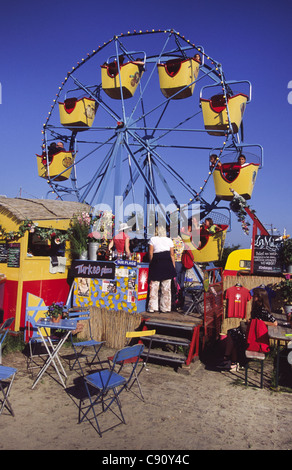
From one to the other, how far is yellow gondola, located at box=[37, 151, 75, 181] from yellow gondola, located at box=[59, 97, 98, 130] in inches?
45.3

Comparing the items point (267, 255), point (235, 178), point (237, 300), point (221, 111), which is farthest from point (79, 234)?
point (221, 111)

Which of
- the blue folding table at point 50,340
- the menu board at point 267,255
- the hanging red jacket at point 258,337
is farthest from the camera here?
the menu board at point 267,255

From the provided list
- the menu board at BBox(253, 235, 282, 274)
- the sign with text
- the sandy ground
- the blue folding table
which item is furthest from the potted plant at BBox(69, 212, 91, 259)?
the menu board at BBox(253, 235, 282, 274)

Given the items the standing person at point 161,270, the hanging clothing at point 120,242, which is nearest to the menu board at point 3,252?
the hanging clothing at point 120,242

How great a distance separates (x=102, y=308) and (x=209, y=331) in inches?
84.1

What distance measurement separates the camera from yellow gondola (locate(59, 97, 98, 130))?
12820 mm

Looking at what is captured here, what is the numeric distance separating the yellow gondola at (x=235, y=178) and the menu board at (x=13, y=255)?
5917mm

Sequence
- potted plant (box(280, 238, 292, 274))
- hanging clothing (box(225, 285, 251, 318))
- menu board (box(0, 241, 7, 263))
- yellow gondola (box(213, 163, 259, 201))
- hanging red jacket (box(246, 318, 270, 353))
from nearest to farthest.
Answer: hanging red jacket (box(246, 318, 270, 353)), hanging clothing (box(225, 285, 251, 318)), potted plant (box(280, 238, 292, 274)), menu board (box(0, 241, 7, 263)), yellow gondola (box(213, 163, 259, 201))

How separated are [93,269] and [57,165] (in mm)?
7304

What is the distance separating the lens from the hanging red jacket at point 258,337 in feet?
17.1

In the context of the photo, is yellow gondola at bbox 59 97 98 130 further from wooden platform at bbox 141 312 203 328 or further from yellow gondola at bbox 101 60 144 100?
wooden platform at bbox 141 312 203 328

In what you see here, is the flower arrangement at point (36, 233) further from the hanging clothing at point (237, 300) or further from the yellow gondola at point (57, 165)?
the yellow gondola at point (57, 165)
